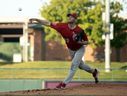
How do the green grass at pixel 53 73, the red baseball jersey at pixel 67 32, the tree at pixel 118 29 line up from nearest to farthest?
the red baseball jersey at pixel 67 32 < the green grass at pixel 53 73 < the tree at pixel 118 29

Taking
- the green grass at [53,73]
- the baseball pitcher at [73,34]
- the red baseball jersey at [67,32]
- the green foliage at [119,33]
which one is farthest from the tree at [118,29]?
the red baseball jersey at [67,32]

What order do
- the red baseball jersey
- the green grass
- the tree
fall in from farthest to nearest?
the tree
the green grass
the red baseball jersey

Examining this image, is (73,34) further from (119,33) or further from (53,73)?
(119,33)

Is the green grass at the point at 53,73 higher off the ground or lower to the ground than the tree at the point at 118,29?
lower

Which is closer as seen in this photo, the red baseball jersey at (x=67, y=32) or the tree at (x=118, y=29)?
the red baseball jersey at (x=67, y=32)

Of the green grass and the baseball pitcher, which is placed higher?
the baseball pitcher

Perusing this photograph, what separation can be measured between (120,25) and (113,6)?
179 centimetres

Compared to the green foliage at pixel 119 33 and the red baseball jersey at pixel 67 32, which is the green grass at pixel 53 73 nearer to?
the red baseball jersey at pixel 67 32

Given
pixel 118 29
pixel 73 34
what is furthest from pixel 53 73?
pixel 118 29

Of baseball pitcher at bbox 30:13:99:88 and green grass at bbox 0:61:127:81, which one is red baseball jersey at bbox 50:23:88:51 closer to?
baseball pitcher at bbox 30:13:99:88

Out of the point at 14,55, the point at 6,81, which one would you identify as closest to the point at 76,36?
the point at 6,81

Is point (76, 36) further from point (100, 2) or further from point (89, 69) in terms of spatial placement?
point (100, 2)

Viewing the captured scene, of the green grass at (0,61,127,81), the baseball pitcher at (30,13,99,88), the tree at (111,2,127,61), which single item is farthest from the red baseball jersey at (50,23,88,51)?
the tree at (111,2,127,61)

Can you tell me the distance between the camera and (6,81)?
16297 millimetres
